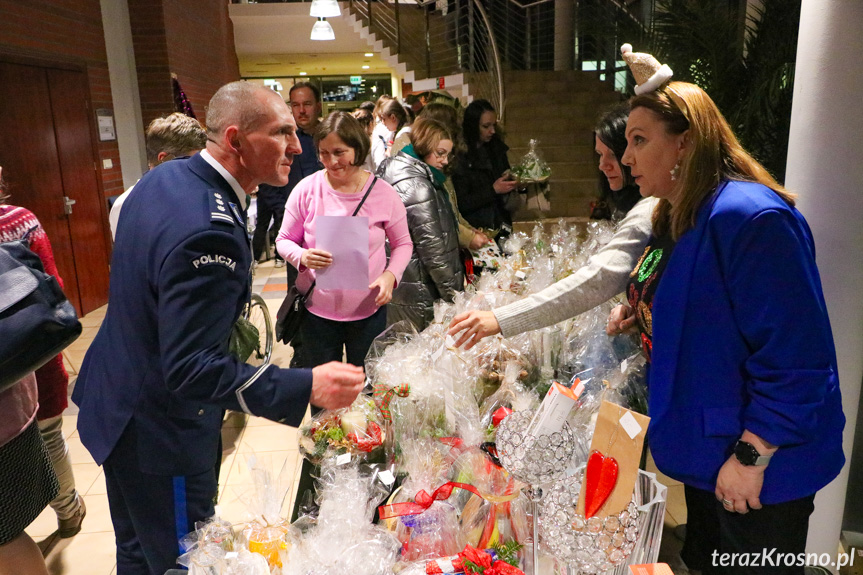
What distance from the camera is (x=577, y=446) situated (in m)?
1.48

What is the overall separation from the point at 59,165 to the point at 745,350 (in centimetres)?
649

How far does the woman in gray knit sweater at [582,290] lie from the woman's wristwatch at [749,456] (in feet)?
2.30

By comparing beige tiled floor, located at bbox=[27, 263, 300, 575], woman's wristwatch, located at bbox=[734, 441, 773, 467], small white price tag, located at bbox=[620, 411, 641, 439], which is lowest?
beige tiled floor, located at bbox=[27, 263, 300, 575]

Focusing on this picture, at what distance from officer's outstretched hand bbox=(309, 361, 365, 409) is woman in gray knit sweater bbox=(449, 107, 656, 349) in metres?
0.47

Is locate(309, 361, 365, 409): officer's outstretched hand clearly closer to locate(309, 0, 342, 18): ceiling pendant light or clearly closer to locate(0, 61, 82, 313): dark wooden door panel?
locate(0, 61, 82, 313): dark wooden door panel

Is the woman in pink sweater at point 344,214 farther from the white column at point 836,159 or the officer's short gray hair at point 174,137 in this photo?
the white column at point 836,159

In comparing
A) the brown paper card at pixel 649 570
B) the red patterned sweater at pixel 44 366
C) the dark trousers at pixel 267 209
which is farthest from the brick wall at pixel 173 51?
the brown paper card at pixel 649 570

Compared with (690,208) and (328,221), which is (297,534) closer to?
(690,208)

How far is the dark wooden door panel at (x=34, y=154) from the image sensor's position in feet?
17.7

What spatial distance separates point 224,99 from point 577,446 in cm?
115

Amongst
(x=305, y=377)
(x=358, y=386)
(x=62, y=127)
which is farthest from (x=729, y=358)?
(x=62, y=127)

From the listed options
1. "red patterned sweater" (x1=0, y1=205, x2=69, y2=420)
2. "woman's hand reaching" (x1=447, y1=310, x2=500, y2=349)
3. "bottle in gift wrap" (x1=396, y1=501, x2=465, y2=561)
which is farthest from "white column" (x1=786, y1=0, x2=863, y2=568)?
"red patterned sweater" (x1=0, y1=205, x2=69, y2=420)

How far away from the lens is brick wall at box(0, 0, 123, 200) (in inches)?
211

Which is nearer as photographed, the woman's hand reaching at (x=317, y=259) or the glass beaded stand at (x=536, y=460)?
the glass beaded stand at (x=536, y=460)
